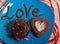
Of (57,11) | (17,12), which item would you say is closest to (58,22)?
(57,11)

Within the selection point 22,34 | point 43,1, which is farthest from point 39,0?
point 22,34

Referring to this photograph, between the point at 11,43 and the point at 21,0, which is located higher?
the point at 21,0

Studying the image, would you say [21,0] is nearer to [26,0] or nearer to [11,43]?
[26,0]
